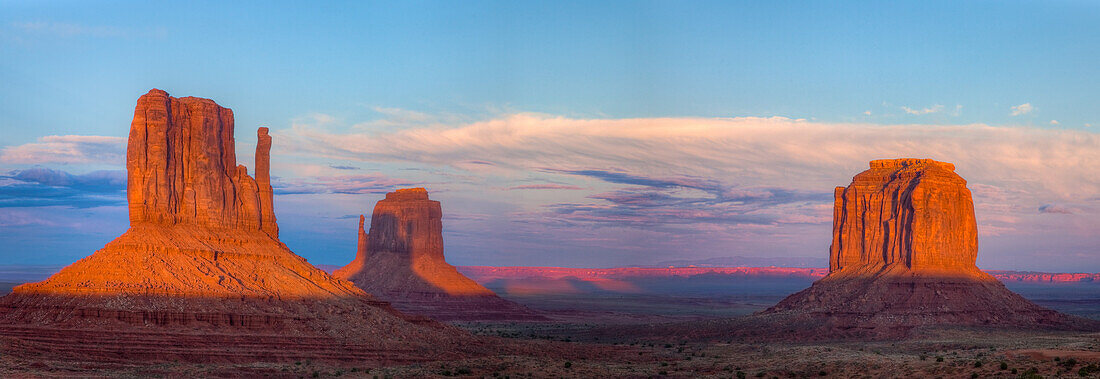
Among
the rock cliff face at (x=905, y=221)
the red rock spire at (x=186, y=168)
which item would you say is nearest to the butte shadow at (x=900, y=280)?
the rock cliff face at (x=905, y=221)

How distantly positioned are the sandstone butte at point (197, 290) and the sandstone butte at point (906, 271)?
3732cm

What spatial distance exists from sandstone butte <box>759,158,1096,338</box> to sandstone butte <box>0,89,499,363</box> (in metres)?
37.3

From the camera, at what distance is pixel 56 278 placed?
61812 millimetres

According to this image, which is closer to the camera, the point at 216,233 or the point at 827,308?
the point at 216,233

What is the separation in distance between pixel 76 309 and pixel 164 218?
913cm

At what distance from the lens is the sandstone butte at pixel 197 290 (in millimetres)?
58031

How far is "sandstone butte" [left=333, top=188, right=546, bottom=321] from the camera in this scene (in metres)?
128

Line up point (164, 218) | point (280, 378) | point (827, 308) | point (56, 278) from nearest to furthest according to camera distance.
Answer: point (280, 378)
point (56, 278)
point (164, 218)
point (827, 308)

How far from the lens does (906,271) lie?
96.4 meters

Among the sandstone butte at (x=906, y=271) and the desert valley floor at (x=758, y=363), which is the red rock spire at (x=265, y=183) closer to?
the desert valley floor at (x=758, y=363)

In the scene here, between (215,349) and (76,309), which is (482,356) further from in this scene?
(76,309)

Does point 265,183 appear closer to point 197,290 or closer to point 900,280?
point 197,290

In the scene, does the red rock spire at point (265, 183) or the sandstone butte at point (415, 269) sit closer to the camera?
the red rock spire at point (265, 183)

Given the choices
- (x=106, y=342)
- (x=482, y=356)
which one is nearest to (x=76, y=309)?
(x=106, y=342)
